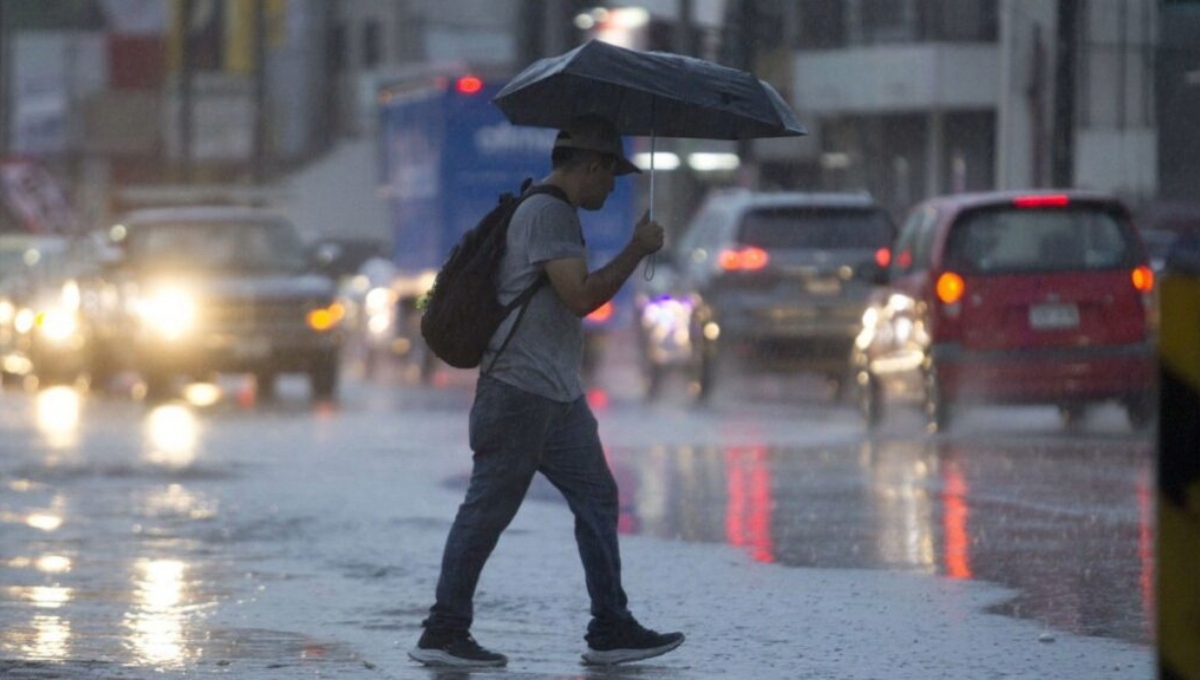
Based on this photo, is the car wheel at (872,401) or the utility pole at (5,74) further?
the utility pole at (5,74)

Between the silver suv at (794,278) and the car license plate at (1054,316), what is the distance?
18.8ft

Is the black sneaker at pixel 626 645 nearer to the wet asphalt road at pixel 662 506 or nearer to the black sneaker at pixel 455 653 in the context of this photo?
the black sneaker at pixel 455 653

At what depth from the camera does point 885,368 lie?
2098 cm

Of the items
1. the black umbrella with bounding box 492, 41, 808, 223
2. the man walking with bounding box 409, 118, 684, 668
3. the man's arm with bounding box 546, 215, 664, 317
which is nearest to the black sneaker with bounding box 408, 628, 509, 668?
the man walking with bounding box 409, 118, 684, 668

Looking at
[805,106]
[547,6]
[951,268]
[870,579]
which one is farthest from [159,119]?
[870,579]

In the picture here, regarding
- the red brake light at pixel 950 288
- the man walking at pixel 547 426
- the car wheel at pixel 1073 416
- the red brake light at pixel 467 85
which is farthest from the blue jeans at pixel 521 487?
the red brake light at pixel 467 85

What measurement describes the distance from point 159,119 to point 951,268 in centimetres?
6292

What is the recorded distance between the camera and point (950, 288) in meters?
19.5

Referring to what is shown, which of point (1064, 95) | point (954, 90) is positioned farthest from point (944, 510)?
point (954, 90)

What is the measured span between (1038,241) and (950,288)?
26.2 inches

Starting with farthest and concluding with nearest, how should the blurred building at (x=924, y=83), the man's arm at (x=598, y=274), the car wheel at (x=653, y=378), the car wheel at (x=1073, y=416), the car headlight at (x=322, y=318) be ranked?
the blurred building at (x=924, y=83)
the car wheel at (x=653, y=378)
the car headlight at (x=322, y=318)
the car wheel at (x=1073, y=416)
the man's arm at (x=598, y=274)

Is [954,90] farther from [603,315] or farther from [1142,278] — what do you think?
[1142,278]

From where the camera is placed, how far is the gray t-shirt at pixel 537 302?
895 cm

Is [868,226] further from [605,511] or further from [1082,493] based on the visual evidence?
[605,511]
